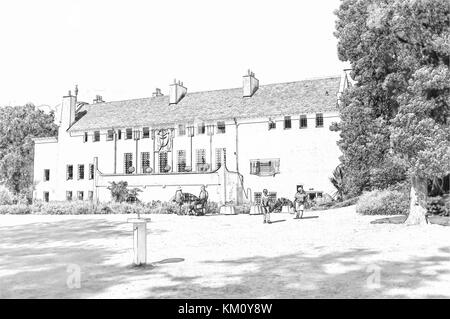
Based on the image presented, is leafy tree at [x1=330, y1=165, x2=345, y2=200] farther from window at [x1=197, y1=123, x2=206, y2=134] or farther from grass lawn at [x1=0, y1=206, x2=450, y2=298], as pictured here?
grass lawn at [x1=0, y1=206, x2=450, y2=298]

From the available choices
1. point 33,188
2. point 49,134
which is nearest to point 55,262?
point 33,188

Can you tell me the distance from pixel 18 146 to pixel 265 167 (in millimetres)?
30569

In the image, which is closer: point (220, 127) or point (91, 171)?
point (220, 127)

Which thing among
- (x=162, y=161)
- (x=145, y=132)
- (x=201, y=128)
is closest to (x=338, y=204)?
(x=201, y=128)

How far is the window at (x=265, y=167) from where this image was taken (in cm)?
3772

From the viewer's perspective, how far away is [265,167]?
38156 mm

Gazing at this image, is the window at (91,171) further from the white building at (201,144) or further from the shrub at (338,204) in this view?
the shrub at (338,204)

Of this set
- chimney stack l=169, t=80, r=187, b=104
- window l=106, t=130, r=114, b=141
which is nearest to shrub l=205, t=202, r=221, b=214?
chimney stack l=169, t=80, r=187, b=104

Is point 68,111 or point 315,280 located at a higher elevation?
point 68,111

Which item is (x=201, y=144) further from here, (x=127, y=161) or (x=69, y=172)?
(x=69, y=172)

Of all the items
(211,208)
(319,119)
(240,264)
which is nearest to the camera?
(240,264)

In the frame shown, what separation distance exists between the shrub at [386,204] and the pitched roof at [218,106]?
43.1 feet
